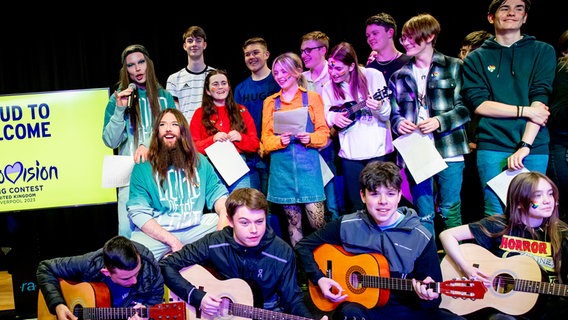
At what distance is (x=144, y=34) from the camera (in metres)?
5.52

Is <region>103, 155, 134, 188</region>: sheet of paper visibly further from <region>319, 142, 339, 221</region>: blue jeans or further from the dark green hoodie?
the dark green hoodie

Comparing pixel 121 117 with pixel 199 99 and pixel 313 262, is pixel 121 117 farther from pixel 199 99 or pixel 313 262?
pixel 313 262

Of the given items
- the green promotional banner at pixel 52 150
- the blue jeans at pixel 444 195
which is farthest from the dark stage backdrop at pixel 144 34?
the blue jeans at pixel 444 195

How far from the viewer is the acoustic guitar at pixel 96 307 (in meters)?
3.07

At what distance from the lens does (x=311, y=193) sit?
4.04 meters

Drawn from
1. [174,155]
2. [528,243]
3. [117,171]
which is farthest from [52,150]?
[528,243]

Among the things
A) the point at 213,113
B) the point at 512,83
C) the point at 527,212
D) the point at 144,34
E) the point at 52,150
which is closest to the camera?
the point at 527,212

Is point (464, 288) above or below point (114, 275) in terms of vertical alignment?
below

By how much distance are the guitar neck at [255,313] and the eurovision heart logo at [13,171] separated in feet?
7.43

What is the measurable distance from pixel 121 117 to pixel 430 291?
234cm

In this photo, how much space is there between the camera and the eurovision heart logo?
14.6 feet

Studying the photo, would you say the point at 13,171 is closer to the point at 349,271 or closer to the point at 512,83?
the point at 349,271

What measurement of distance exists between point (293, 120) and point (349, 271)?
1198mm

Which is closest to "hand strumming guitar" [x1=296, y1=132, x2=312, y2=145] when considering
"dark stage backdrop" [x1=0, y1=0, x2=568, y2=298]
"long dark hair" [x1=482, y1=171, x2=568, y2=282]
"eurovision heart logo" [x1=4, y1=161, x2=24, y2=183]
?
"long dark hair" [x1=482, y1=171, x2=568, y2=282]
